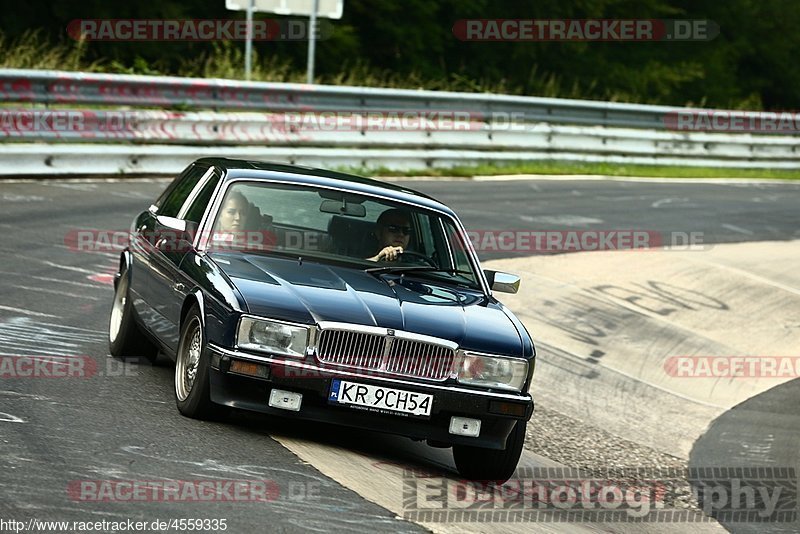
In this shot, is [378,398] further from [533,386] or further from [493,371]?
[533,386]

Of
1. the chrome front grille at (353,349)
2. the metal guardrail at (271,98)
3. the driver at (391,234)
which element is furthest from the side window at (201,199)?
the metal guardrail at (271,98)

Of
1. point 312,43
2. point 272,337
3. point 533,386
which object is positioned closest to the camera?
point 272,337

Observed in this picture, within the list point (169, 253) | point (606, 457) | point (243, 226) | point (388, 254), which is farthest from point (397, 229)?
point (606, 457)

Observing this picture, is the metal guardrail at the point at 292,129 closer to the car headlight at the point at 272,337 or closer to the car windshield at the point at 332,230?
the car windshield at the point at 332,230

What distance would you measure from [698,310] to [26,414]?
8429mm

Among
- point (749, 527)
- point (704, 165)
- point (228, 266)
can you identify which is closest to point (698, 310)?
point (749, 527)

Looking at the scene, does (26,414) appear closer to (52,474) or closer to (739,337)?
(52,474)

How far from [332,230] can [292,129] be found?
12421 millimetres

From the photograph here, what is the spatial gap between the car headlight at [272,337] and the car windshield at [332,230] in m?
1.13

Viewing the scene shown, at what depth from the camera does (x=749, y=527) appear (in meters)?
7.83

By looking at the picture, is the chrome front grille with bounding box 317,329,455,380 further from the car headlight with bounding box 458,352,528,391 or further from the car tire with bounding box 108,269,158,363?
the car tire with bounding box 108,269,158,363

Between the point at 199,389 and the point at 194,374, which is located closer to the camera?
the point at 199,389

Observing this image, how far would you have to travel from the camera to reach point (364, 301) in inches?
286

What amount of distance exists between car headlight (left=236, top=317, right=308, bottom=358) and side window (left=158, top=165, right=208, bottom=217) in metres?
2.19
